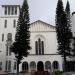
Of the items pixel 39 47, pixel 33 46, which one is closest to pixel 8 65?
pixel 33 46

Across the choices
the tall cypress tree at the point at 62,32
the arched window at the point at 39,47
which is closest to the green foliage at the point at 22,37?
the tall cypress tree at the point at 62,32

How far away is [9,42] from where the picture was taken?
6228 centimetres

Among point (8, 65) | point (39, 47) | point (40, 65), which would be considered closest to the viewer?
point (8, 65)

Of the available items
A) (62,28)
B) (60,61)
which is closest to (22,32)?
(62,28)

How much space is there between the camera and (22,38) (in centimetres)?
5272

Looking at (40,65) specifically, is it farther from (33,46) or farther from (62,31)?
(62,31)

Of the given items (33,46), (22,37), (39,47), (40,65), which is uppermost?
(22,37)

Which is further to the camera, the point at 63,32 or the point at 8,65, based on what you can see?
the point at 8,65

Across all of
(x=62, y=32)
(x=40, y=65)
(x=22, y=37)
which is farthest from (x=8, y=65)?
(x=62, y=32)

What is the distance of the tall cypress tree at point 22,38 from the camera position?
52.0 metres

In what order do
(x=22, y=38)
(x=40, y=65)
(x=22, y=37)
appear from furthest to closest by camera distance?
(x=40, y=65) → (x=22, y=37) → (x=22, y=38)

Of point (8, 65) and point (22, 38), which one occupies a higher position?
point (22, 38)

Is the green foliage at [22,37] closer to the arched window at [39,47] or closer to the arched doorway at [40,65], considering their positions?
the arched doorway at [40,65]

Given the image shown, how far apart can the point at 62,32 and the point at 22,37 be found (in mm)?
9382
